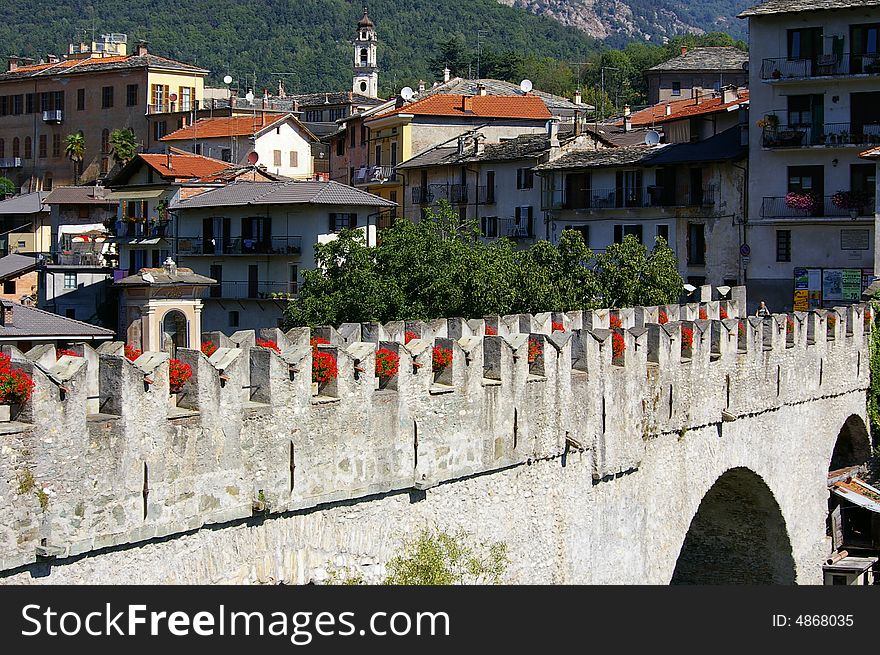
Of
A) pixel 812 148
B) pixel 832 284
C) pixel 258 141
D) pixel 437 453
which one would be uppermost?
pixel 258 141

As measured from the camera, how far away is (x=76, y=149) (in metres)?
118

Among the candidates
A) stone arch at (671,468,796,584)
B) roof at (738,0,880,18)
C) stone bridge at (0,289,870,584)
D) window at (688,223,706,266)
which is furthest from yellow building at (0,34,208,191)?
stone bridge at (0,289,870,584)

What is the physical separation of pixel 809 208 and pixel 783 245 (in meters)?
2.21

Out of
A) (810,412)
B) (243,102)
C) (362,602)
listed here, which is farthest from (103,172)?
(362,602)

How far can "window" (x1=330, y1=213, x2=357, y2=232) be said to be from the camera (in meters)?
70.4

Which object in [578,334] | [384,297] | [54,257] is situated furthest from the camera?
[54,257]

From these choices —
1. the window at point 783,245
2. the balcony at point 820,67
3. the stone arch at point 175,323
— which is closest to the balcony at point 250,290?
the stone arch at point 175,323

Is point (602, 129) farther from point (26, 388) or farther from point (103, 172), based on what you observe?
point (26, 388)

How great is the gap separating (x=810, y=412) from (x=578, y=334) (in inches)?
536

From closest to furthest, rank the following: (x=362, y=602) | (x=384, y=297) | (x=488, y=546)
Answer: (x=362, y=602), (x=488, y=546), (x=384, y=297)

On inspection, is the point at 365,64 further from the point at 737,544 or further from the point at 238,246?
the point at 737,544

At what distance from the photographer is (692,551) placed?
128 ft

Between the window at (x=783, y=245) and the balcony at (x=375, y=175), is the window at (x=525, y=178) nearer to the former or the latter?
the balcony at (x=375, y=175)

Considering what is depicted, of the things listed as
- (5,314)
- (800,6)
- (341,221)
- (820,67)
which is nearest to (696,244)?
(820,67)
